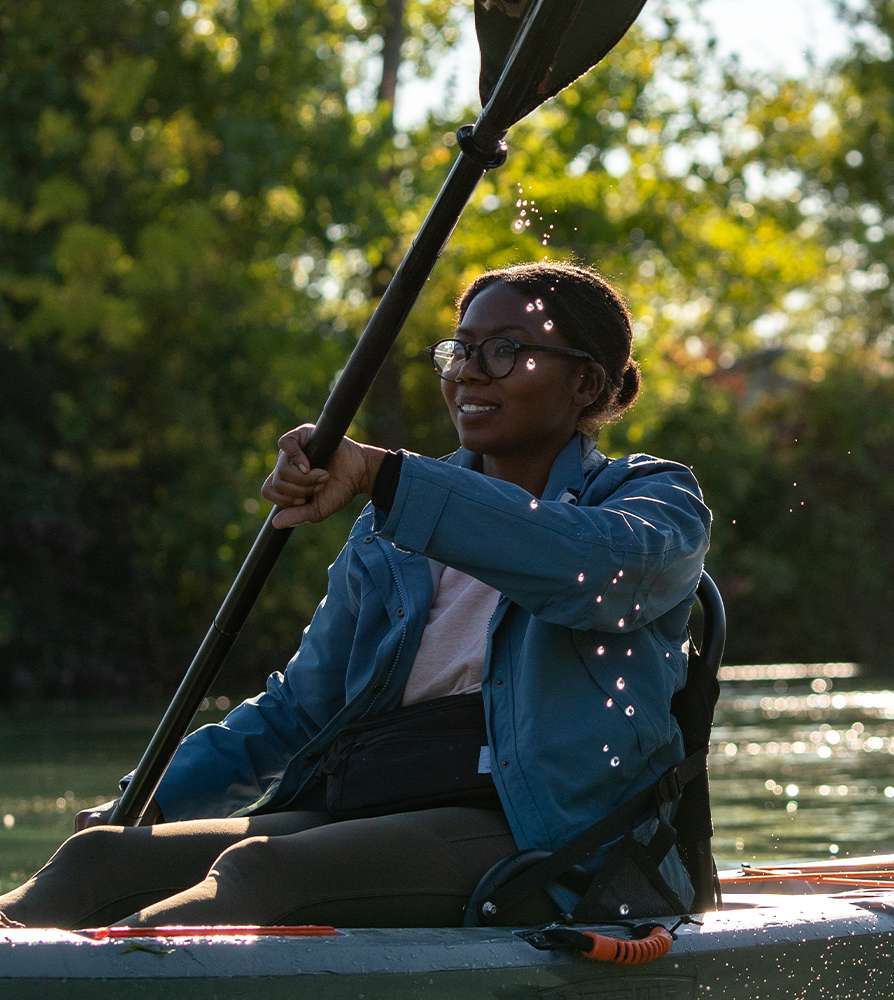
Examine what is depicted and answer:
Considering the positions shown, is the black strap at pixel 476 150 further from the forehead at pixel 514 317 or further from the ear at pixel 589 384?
the ear at pixel 589 384

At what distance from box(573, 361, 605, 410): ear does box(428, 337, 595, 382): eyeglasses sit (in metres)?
0.03

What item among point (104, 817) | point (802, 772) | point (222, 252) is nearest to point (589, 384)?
point (104, 817)

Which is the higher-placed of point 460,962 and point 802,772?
point 460,962

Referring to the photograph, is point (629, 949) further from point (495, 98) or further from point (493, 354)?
point (495, 98)

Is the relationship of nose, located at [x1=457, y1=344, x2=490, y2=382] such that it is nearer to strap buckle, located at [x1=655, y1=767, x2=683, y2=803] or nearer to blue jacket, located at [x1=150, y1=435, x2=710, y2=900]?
blue jacket, located at [x1=150, y1=435, x2=710, y2=900]

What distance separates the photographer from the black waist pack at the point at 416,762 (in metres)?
3.00

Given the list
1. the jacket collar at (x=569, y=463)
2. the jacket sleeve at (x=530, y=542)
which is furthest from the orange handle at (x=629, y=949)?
the jacket collar at (x=569, y=463)

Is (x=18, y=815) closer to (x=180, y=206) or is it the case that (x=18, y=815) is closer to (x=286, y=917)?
(x=286, y=917)

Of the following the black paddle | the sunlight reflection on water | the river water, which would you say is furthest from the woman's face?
the sunlight reflection on water

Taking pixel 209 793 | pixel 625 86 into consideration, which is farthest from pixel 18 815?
pixel 625 86

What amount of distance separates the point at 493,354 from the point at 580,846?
30.2 inches

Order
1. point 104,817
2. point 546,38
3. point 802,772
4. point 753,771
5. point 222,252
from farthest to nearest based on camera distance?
point 222,252 → point 753,771 → point 802,772 → point 104,817 → point 546,38

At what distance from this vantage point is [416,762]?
3.02 m

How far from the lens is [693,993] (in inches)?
117
